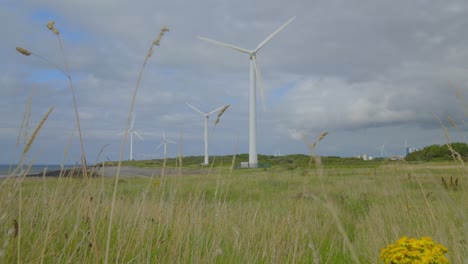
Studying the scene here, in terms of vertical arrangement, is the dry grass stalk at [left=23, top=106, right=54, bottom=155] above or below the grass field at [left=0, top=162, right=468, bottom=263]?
above

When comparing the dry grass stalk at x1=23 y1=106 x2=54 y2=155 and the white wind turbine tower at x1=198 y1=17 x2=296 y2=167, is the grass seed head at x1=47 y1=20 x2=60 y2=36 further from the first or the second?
the white wind turbine tower at x1=198 y1=17 x2=296 y2=167

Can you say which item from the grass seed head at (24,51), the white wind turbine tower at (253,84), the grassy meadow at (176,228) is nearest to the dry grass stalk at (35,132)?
the grassy meadow at (176,228)

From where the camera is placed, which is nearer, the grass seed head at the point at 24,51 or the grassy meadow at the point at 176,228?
the grass seed head at the point at 24,51

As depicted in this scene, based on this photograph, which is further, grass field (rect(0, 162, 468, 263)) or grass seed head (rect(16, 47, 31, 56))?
grass field (rect(0, 162, 468, 263))

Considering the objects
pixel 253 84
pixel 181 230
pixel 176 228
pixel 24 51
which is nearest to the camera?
pixel 24 51

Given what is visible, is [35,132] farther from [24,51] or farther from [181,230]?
[181,230]

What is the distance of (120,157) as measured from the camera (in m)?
2.05

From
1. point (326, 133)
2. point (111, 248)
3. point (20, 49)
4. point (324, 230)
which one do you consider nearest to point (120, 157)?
point (20, 49)

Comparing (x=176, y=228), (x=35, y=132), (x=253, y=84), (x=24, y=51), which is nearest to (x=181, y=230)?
(x=176, y=228)

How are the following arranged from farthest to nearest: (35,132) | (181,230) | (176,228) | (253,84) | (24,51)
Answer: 1. (253,84)
2. (176,228)
3. (181,230)
4. (24,51)
5. (35,132)

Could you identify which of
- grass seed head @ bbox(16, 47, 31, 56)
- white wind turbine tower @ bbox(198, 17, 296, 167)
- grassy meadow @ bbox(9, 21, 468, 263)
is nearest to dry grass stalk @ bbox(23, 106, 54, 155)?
grassy meadow @ bbox(9, 21, 468, 263)

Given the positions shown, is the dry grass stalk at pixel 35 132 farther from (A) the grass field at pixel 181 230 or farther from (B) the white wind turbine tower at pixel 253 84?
(B) the white wind turbine tower at pixel 253 84

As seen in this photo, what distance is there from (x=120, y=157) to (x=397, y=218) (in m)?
5.84

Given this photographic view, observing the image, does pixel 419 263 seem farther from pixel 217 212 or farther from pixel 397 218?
pixel 397 218
